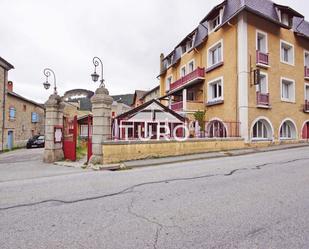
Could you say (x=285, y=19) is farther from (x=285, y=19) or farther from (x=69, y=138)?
(x=69, y=138)

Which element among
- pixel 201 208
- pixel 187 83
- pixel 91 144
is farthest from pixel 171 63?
pixel 201 208

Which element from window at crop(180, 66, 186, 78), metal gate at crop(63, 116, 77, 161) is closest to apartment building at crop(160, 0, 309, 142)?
window at crop(180, 66, 186, 78)

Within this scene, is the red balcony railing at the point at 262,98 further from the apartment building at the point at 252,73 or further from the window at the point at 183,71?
the window at the point at 183,71

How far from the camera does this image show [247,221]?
3596 millimetres

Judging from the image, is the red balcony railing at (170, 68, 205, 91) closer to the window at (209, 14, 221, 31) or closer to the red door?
the window at (209, 14, 221, 31)

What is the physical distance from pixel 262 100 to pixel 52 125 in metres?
13.9

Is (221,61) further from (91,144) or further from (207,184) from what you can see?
(207,184)

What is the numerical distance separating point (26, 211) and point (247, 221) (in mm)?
4036

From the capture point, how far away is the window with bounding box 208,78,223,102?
1761 cm

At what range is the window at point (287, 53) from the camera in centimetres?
1780

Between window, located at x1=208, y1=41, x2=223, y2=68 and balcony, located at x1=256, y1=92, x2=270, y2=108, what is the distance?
3979 millimetres

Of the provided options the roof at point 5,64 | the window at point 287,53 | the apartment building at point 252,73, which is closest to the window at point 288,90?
the apartment building at point 252,73

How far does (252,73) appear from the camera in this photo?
49.8 feet

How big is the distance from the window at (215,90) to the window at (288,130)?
18.5ft
